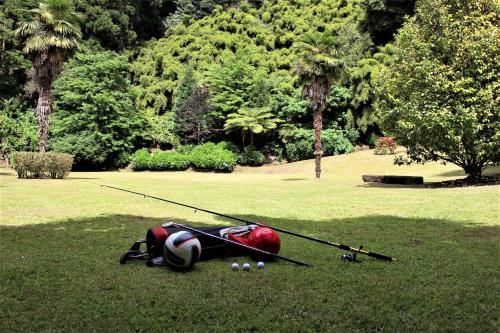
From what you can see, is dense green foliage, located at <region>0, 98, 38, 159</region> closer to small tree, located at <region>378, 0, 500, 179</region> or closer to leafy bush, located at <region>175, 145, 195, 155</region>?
leafy bush, located at <region>175, 145, 195, 155</region>

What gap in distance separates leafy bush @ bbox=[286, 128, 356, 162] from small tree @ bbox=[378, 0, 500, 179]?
24047 millimetres

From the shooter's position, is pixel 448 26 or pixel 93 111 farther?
pixel 93 111

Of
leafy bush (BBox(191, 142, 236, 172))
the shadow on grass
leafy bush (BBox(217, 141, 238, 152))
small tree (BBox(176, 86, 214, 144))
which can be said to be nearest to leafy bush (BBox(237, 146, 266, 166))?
leafy bush (BBox(191, 142, 236, 172))

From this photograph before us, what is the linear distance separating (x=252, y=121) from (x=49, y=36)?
21958mm

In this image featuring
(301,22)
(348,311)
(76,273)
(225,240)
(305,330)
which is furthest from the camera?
(301,22)

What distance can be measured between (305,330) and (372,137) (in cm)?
4306

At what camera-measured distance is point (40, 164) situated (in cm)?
2355

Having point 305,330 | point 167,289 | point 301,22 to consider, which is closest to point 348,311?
point 305,330

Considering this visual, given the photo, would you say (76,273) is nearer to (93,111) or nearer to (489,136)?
(489,136)

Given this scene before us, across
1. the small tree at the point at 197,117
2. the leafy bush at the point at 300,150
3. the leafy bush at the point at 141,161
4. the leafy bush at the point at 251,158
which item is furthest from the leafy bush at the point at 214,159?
Answer: the leafy bush at the point at 300,150

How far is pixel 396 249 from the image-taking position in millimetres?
7195

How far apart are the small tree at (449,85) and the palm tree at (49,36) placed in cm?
1752

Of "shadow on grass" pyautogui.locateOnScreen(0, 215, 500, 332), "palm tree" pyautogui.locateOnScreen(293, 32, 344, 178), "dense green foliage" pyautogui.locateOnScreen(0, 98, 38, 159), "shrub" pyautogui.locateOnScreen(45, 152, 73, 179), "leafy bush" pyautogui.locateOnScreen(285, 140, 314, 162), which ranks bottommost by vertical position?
"shadow on grass" pyautogui.locateOnScreen(0, 215, 500, 332)

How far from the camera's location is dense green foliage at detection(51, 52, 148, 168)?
40438 millimetres
